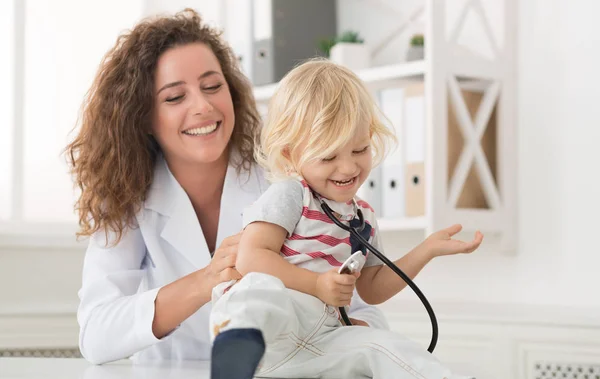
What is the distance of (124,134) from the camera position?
5.51 feet

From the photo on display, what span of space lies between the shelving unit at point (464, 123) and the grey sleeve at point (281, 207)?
1.22 metres

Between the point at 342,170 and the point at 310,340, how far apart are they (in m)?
0.25

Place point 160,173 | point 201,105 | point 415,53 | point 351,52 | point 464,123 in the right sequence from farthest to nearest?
point 351,52 → point 415,53 → point 464,123 → point 160,173 → point 201,105

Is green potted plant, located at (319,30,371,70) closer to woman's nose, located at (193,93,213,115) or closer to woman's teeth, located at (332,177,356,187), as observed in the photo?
woman's nose, located at (193,93,213,115)

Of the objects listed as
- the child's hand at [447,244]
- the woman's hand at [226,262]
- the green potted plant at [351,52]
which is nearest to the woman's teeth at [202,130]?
the woman's hand at [226,262]

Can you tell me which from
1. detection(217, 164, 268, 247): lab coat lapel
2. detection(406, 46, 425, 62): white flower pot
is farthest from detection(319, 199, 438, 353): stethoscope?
detection(406, 46, 425, 62): white flower pot

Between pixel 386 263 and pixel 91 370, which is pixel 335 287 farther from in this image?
pixel 91 370

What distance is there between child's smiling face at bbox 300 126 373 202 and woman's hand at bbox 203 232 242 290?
18 cm

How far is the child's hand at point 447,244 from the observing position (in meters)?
1.15

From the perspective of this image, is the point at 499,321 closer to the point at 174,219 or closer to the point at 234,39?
the point at 174,219

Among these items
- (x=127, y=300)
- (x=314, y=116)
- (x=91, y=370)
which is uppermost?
(x=314, y=116)

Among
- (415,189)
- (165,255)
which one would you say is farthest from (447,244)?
(415,189)

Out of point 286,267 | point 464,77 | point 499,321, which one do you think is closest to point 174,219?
point 286,267

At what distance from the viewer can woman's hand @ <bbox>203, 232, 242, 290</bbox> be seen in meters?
1.22
